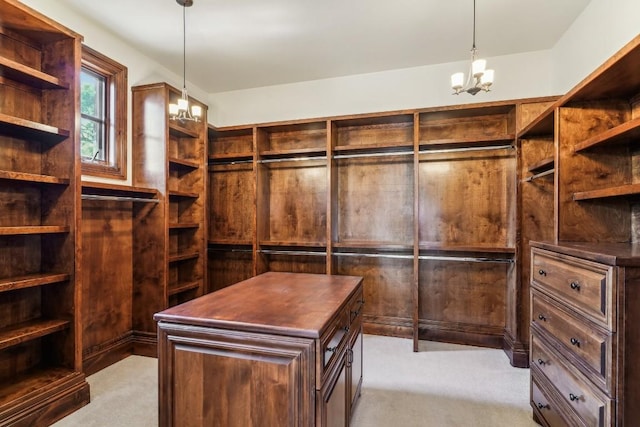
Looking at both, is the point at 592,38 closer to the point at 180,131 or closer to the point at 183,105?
the point at 183,105

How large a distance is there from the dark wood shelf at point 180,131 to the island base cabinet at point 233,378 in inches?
93.1

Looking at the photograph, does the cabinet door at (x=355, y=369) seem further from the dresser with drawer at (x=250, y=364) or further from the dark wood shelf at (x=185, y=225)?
the dark wood shelf at (x=185, y=225)

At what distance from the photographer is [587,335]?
56.9 inches

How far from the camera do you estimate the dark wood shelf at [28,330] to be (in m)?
1.88

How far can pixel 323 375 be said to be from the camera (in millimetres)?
1284

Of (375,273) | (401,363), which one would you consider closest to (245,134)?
(375,273)

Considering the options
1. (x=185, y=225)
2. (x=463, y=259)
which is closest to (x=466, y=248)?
(x=463, y=259)

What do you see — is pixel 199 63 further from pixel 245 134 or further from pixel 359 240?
pixel 359 240

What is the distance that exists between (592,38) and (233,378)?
3.49 meters

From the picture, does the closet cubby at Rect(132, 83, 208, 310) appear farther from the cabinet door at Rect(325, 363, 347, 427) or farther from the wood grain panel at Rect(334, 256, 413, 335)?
the cabinet door at Rect(325, 363, 347, 427)

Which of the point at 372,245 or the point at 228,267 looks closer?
the point at 372,245

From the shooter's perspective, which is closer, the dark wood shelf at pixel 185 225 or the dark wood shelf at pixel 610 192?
the dark wood shelf at pixel 610 192

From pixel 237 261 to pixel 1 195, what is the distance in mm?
2385

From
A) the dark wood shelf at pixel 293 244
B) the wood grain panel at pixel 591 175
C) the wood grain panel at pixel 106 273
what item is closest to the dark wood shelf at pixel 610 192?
the wood grain panel at pixel 591 175
